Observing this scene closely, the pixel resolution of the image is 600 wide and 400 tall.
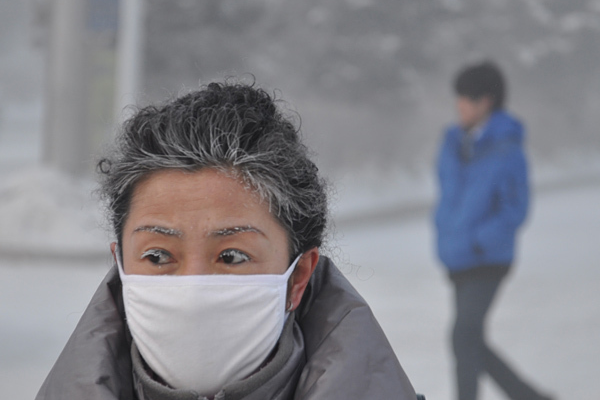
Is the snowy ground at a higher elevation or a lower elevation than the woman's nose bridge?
lower

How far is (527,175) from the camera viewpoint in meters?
4.56

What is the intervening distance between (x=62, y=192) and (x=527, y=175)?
282 cm

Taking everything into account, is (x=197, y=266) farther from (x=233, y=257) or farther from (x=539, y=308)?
(x=539, y=308)

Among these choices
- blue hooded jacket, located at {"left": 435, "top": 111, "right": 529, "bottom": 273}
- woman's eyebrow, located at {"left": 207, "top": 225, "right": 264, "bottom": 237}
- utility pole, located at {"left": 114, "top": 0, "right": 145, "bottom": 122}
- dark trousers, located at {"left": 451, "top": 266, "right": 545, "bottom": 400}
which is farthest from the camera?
utility pole, located at {"left": 114, "top": 0, "right": 145, "bottom": 122}

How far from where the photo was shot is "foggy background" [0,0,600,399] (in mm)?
4832

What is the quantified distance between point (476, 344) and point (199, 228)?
3.81m

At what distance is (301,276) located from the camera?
131cm

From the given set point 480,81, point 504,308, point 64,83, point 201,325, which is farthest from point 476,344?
point 201,325

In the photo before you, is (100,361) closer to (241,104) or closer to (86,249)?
(241,104)

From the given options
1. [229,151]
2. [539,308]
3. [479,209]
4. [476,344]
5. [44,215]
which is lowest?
[476,344]

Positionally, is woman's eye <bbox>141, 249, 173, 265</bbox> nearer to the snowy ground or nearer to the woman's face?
the woman's face

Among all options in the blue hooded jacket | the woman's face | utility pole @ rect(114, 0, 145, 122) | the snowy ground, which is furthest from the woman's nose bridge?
utility pole @ rect(114, 0, 145, 122)

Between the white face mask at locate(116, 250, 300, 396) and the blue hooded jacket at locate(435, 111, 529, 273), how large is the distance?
3.25 metres

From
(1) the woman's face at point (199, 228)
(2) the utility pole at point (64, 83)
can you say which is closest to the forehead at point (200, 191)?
(1) the woman's face at point (199, 228)
